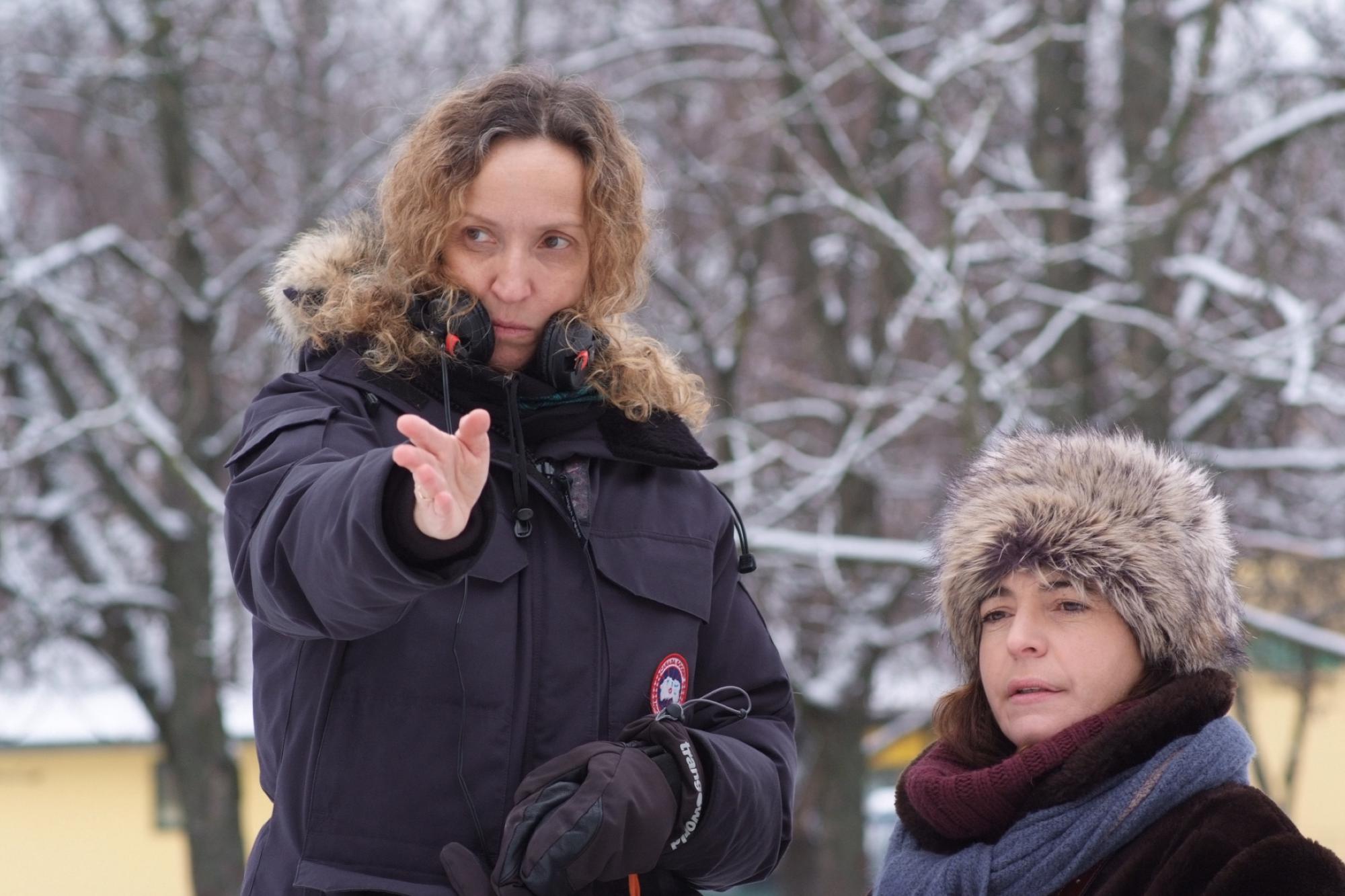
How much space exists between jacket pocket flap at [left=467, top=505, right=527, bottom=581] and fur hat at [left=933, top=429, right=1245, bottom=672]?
2.66 feet

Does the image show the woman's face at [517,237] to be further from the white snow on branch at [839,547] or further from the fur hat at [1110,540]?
the white snow on branch at [839,547]

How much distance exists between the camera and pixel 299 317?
6.99ft

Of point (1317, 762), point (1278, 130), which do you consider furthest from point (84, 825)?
point (1317, 762)

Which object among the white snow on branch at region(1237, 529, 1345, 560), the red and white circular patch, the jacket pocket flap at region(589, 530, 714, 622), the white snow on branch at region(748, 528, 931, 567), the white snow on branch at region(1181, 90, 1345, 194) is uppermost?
the white snow on branch at region(1181, 90, 1345, 194)

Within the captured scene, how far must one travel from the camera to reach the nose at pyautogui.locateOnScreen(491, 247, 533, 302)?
2.07 meters

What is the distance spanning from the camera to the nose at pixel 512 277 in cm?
207

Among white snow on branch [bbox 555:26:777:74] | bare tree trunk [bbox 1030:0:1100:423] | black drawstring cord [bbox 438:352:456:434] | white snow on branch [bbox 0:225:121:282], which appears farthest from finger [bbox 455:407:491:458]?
→ white snow on branch [bbox 555:26:777:74]

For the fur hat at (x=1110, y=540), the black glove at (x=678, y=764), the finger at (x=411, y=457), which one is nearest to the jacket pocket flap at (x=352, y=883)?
the black glove at (x=678, y=764)

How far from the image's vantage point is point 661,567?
210cm

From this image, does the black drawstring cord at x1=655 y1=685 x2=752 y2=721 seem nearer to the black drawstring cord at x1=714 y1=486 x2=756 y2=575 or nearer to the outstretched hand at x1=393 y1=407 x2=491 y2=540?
the black drawstring cord at x1=714 y1=486 x2=756 y2=575

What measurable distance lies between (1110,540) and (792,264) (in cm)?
1013

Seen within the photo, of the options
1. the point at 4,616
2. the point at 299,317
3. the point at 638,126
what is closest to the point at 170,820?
the point at 4,616

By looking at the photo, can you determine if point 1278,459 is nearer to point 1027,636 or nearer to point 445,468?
point 1027,636

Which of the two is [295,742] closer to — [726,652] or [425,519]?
[425,519]
